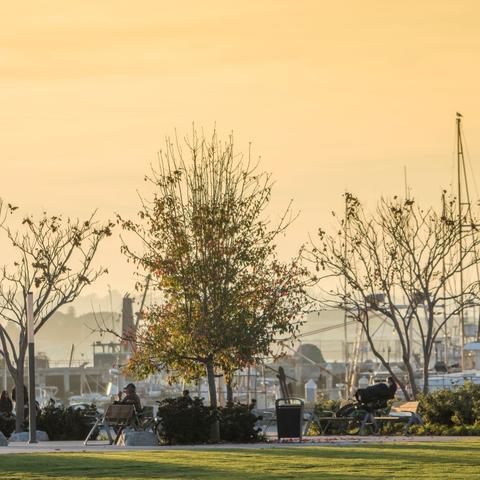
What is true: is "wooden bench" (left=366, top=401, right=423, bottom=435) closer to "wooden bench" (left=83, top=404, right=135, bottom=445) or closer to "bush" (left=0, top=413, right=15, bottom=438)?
"wooden bench" (left=83, top=404, right=135, bottom=445)

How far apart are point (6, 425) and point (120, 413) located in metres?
5.22

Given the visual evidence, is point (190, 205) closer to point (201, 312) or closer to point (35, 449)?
point (201, 312)

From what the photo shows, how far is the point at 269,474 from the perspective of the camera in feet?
83.6

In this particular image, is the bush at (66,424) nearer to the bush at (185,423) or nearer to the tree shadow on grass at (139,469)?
the bush at (185,423)

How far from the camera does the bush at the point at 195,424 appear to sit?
37.0 m

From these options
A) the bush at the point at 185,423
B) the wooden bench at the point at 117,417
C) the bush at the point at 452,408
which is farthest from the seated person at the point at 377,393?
the wooden bench at the point at 117,417

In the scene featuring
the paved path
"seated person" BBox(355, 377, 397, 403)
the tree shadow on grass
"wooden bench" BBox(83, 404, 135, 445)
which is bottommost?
the tree shadow on grass

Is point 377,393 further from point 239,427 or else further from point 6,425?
point 6,425

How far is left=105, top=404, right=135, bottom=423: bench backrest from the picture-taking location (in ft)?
124

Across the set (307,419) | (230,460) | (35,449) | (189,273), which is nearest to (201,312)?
(189,273)

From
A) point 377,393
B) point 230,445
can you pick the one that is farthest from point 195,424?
point 377,393

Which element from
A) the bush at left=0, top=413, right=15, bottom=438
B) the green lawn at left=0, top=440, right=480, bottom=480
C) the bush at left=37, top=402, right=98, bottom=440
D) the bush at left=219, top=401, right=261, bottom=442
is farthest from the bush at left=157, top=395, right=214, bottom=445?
the bush at left=0, top=413, right=15, bottom=438

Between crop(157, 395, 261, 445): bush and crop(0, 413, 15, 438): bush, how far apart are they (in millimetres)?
5813

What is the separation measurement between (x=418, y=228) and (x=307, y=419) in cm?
990
